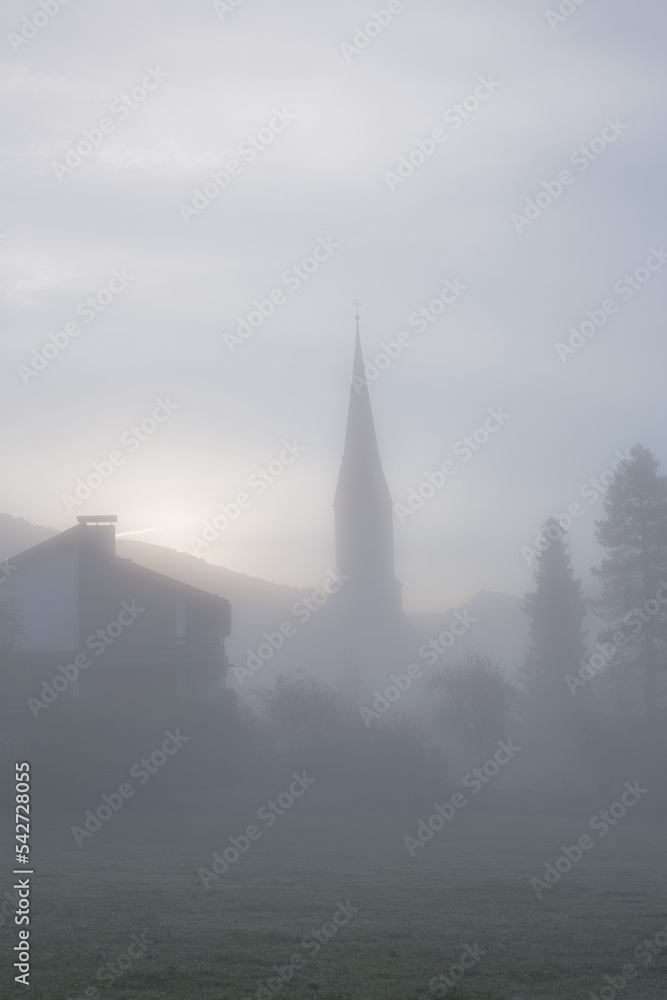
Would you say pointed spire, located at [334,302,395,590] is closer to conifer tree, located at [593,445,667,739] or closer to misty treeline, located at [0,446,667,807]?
misty treeline, located at [0,446,667,807]

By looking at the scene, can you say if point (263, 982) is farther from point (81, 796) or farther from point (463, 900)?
point (81, 796)

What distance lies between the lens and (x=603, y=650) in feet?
160

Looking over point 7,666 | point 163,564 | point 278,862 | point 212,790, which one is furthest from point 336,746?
point 163,564

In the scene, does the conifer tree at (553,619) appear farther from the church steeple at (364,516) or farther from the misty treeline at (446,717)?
the church steeple at (364,516)

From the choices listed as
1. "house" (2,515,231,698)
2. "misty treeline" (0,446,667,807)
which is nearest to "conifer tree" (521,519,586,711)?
"misty treeline" (0,446,667,807)

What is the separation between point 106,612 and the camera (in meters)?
39.7

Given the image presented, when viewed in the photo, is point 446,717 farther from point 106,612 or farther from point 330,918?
point 330,918

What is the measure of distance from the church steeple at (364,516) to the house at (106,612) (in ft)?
141

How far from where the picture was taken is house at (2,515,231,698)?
127 ft

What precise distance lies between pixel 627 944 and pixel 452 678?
31.0m

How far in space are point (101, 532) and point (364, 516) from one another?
152 feet

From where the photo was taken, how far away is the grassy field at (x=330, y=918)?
10.9 metres

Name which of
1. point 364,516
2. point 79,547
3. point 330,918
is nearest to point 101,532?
point 79,547

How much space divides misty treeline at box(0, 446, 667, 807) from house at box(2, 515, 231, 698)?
146 centimetres
